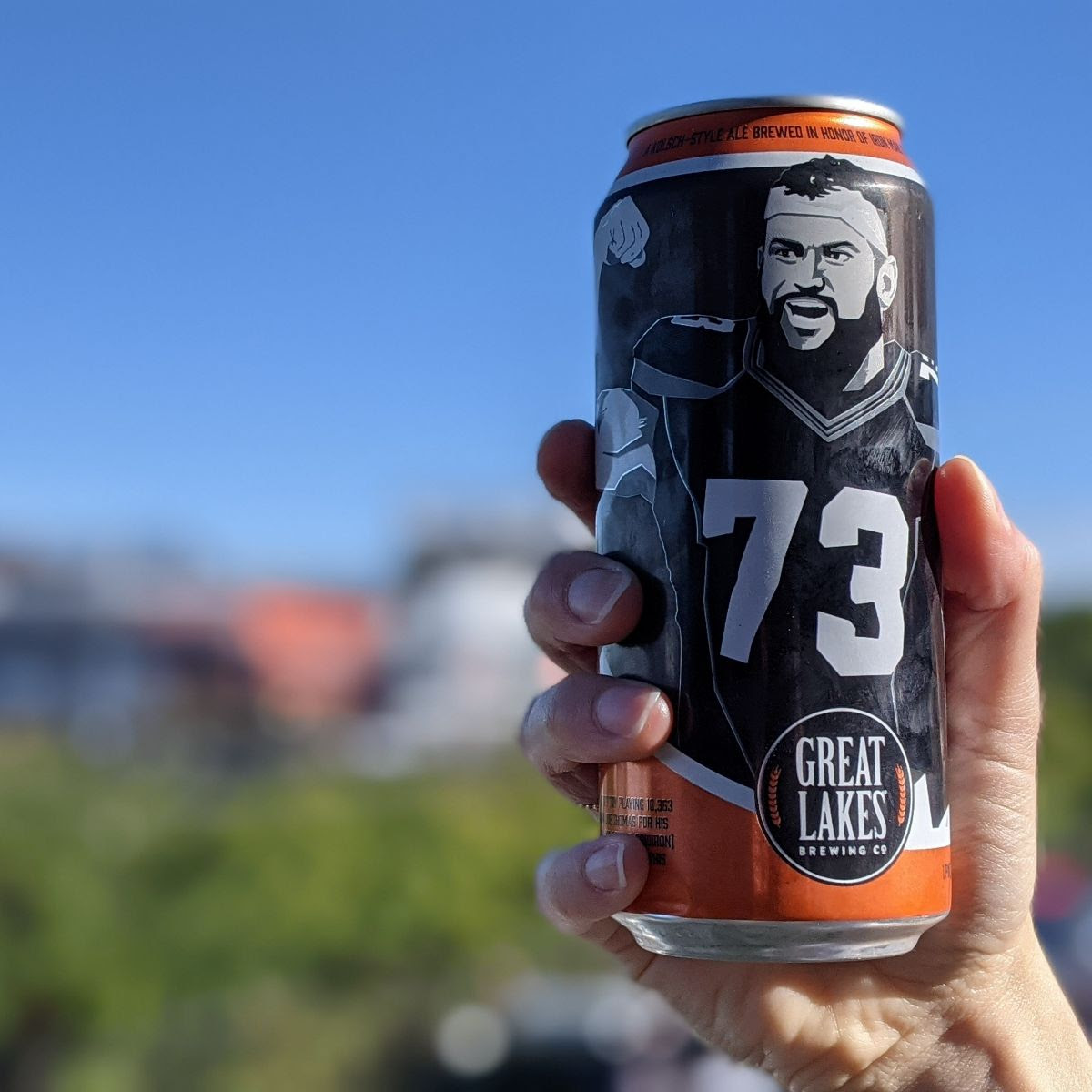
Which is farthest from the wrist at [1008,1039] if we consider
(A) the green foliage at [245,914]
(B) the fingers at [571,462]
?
(A) the green foliage at [245,914]

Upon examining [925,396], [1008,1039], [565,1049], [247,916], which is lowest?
[247,916]

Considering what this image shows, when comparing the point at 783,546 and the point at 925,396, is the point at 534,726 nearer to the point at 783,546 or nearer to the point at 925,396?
the point at 783,546

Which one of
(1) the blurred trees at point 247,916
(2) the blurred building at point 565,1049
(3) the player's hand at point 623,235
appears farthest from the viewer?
(1) the blurred trees at point 247,916

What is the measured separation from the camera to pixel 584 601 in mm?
1288

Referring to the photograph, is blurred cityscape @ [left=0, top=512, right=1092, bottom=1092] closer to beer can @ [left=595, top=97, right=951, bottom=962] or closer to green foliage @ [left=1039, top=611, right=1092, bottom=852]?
green foliage @ [left=1039, top=611, right=1092, bottom=852]

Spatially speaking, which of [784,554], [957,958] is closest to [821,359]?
[784,554]

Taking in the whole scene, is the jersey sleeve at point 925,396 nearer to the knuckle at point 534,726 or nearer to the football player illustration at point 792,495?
the football player illustration at point 792,495

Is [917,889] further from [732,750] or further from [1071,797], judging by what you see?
[1071,797]

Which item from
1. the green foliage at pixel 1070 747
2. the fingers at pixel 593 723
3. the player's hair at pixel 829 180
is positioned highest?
the player's hair at pixel 829 180

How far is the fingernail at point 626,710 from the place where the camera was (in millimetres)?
1235

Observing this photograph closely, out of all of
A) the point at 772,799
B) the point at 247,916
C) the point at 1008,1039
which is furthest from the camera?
the point at 247,916

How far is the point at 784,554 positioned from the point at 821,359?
0.60 ft

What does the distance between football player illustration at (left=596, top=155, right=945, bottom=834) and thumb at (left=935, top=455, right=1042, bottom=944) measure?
6.9 inches

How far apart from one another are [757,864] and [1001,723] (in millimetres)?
413
